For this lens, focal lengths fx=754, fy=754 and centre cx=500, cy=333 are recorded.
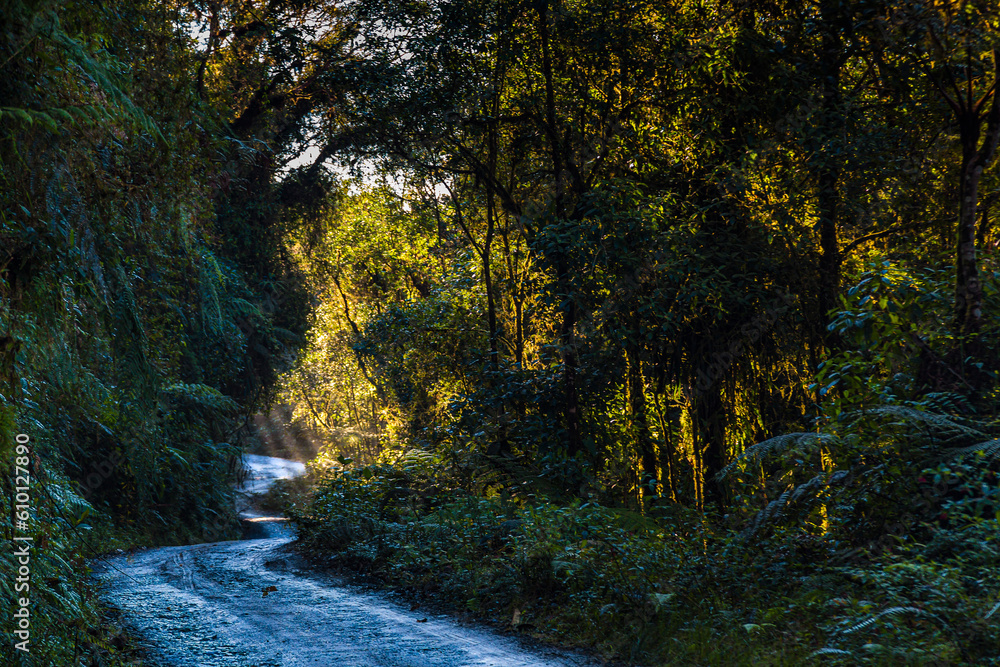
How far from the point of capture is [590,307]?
11.9 m

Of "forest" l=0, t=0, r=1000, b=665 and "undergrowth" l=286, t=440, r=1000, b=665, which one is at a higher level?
"forest" l=0, t=0, r=1000, b=665

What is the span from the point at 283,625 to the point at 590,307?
6.76 m

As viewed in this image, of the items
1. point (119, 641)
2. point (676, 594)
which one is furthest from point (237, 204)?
point (676, 594)

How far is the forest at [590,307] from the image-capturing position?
5.51 m

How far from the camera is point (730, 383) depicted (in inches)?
461

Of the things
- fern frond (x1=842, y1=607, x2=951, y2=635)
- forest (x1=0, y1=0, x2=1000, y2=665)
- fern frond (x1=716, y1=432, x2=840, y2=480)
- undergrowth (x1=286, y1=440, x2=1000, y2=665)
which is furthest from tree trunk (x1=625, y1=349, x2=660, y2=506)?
fern frond (x1=842, y1=607, x2=951, y2=635)

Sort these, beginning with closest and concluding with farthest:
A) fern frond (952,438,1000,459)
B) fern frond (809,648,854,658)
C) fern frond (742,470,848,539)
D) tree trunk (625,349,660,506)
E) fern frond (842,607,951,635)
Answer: fern frond (842,607,951,635), fern frond (809,648,854,658), fern frond (952,438,1000,459), fern frond (742,470,848,539), tree trunk (625,349,660,506)

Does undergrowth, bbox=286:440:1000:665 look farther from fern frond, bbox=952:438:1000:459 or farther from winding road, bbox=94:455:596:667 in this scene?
winding road, bbox=94:455:596:667

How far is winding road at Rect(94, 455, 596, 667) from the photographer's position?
600 centimetres

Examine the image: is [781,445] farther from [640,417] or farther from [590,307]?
[640,417]

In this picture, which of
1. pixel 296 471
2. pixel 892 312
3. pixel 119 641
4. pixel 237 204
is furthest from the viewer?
pixel 296 471

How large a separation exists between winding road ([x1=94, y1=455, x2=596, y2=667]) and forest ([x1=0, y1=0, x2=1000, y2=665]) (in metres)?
0.51

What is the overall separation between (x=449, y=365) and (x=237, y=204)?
34.1 feet

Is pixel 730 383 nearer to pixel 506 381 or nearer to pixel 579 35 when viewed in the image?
pixel 506 381
